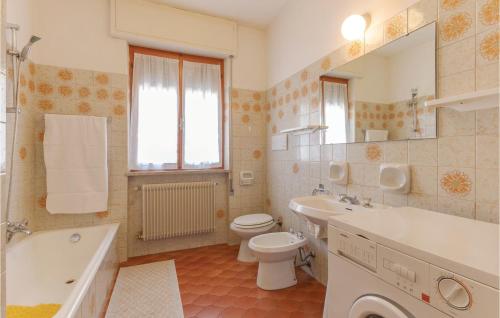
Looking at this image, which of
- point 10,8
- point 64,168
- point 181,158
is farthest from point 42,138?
point 181,158

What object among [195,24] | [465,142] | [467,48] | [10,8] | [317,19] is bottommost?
[465,142]

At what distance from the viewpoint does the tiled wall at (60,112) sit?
5.88 feet

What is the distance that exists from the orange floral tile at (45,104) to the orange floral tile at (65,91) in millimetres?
120

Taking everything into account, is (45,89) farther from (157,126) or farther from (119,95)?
(157,126)

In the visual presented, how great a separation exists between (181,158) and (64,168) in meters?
1.06

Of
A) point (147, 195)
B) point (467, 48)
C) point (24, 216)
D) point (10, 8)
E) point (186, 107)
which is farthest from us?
point (186, 107)

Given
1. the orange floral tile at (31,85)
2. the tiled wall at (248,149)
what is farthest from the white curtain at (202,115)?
the orange floral tile at (31,85)

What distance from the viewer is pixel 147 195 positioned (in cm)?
242

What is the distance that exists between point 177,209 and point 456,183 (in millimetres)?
2317

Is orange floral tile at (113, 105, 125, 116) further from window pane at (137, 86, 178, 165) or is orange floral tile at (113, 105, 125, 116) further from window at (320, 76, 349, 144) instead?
window at (320, 76, 349, 144)

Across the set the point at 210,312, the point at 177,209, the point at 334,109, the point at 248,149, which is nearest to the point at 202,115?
the point at 248,149

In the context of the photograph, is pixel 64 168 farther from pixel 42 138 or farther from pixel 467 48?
pixel 467 48

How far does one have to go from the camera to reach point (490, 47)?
0.98 metres

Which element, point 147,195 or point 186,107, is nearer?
point 147,195
